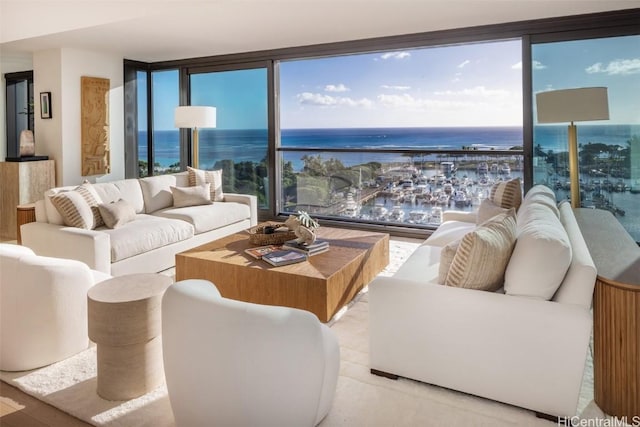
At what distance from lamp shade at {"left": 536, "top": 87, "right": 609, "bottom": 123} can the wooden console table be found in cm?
184

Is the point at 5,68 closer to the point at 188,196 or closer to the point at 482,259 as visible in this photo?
the point at 188,196

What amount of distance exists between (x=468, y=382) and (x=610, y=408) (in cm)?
58

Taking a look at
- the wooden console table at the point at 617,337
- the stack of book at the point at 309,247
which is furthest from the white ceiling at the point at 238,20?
the wooden console table at the point at 617,337

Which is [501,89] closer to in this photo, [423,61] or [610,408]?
[423,61]

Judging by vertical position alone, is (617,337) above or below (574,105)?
below

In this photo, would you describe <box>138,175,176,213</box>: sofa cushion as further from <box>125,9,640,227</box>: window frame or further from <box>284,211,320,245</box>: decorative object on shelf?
<box>284,211,320,245</box>: decorative object on shelf

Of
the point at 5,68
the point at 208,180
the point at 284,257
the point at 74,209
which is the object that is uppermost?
the point at 5,68

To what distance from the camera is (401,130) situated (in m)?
5.77

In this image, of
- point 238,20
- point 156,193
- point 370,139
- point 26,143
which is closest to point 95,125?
point 26,143

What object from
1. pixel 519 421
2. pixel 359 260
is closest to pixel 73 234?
pixel 359 260

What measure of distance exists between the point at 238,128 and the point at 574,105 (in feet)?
14.8

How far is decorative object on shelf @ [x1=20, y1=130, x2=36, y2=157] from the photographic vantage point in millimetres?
5738

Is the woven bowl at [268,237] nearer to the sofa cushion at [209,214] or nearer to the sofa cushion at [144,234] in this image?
the sofa cushion at [144,234]

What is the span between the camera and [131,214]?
4.26 metres
